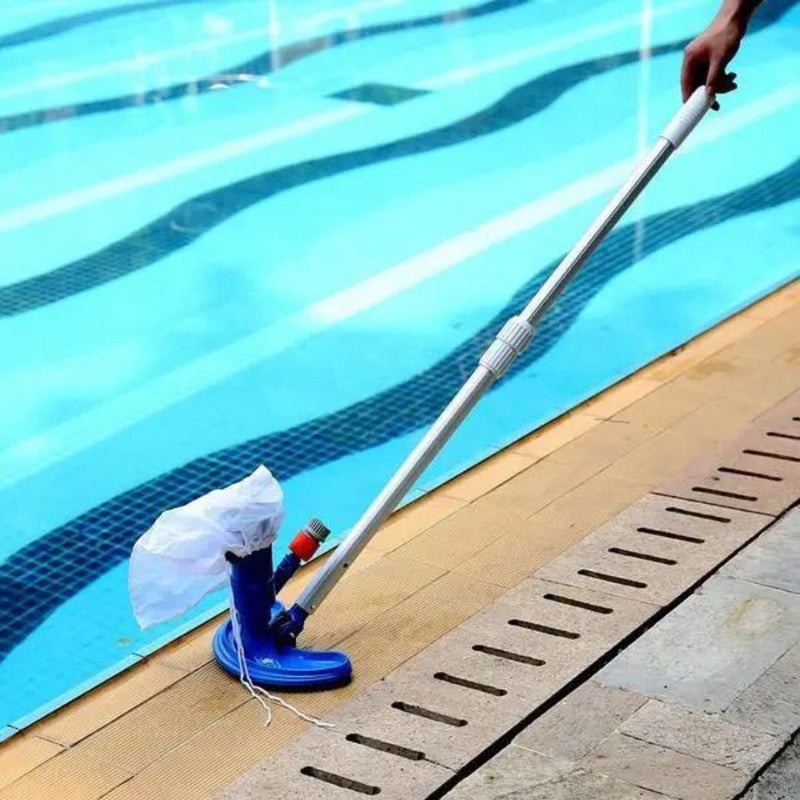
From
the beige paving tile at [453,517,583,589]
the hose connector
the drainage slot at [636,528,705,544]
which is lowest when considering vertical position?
the beige paving tile at [453,517,583,589]

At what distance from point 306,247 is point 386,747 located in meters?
3.99

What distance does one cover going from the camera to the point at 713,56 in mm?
3020

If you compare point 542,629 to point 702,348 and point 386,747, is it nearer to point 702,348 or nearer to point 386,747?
point 386,747

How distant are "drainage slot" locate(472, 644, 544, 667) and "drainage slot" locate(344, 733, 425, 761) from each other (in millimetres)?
391

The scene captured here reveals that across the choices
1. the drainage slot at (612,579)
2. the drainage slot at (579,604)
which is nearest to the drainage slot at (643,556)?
the drainage slot at (612,579)

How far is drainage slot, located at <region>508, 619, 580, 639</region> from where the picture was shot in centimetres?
326

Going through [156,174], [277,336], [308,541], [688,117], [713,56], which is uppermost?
[713,56]

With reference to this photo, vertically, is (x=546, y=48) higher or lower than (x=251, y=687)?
higher

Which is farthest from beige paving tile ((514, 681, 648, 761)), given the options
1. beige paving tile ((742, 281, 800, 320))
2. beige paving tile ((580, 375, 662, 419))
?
beige paving tile ((742, 281, 800, 320))

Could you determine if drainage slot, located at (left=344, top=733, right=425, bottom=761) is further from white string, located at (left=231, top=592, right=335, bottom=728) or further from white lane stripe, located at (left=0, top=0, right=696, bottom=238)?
white lane stripe, located at (left=0, top=0, right=696, bottom=238)

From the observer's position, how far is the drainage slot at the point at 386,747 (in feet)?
9.34

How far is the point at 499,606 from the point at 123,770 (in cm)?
93

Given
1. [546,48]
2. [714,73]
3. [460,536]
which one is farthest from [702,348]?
[546,48]

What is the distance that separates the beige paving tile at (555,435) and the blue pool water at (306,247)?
0.24 feet
